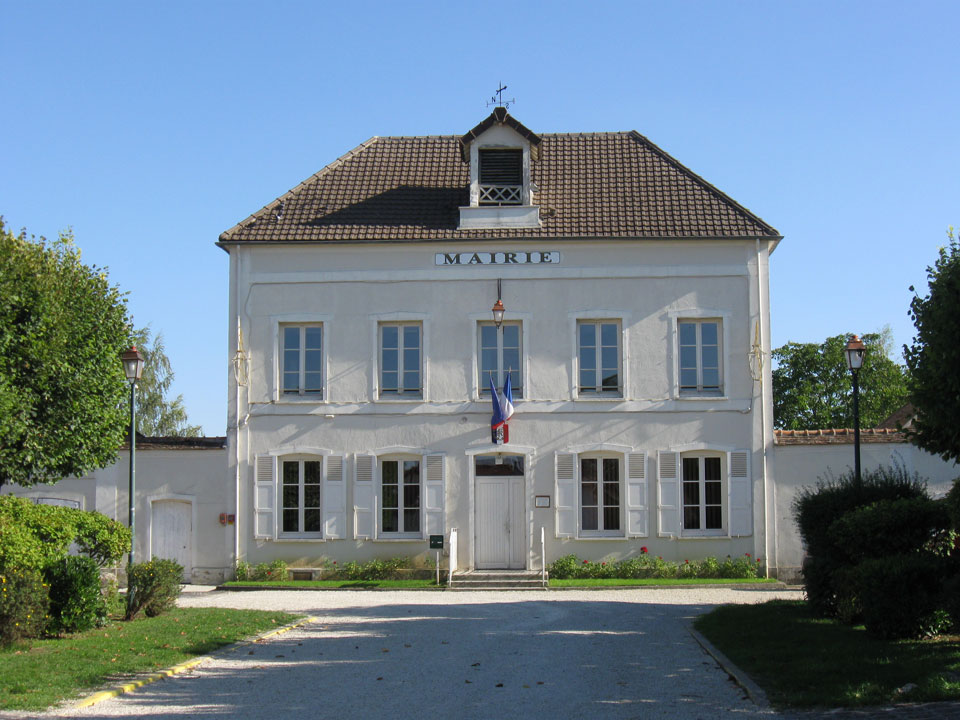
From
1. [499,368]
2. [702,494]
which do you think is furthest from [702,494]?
[499,368]

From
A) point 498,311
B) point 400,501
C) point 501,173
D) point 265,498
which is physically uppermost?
point 501,173

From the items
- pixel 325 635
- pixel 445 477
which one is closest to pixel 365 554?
pixel 445 477

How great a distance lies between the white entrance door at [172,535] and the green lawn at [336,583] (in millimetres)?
1172

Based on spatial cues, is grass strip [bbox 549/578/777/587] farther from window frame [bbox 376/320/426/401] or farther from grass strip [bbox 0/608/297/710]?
grass strip [bbox 0/608/297/710]

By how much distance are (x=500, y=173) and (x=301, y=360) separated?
6.08 meters

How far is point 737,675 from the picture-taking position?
10.5 meters

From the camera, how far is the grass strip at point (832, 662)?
9.02m

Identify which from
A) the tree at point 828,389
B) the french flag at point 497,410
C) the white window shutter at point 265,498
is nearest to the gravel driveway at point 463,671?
the white window shutter at point 265,498

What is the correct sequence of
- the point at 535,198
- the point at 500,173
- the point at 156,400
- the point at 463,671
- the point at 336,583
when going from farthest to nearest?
1. the point at 156,400
2. the point at 535,198
3. the point at 500,173
4. the point at 336,583
5. the point at 463,671

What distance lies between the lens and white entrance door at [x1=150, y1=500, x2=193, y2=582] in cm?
2297

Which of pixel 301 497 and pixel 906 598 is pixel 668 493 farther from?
pixel 906 598

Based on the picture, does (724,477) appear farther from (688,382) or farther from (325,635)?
(325,635)

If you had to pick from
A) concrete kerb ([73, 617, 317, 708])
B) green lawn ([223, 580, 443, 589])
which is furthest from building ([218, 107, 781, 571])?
concrete kerb ([73, 617, 317, 708])

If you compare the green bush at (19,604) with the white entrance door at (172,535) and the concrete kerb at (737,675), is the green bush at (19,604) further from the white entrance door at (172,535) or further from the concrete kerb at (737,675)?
the white entrance door at (172,535)
